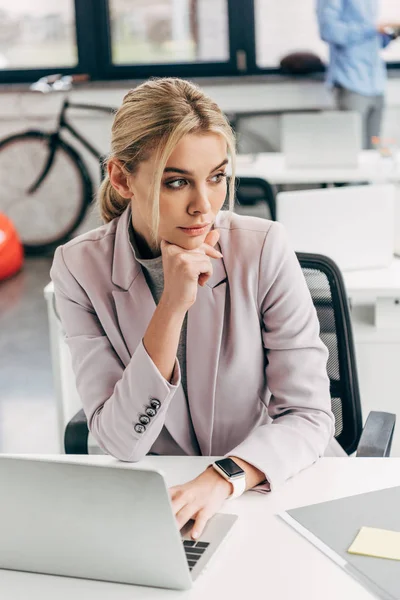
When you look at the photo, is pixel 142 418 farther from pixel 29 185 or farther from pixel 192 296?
pixel 29 185

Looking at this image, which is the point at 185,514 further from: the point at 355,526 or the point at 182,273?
the point at 182,273

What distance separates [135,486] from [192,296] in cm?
48

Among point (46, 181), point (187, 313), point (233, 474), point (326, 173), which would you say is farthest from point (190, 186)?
point (46, 181)

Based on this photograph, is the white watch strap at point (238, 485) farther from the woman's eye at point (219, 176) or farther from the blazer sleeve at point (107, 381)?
the woman's eye at point (219, 176)

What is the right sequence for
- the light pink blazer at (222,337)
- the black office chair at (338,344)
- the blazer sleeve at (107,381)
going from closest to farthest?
the blazer sleeve at (107,381) < the light pink blazer at (222,337) < the black office chair at (338,344)

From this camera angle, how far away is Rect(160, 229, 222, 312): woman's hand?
1.41 metres

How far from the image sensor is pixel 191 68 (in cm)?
587

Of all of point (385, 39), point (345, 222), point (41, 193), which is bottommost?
point (41, 193)

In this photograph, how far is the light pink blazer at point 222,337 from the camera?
4.96 ft

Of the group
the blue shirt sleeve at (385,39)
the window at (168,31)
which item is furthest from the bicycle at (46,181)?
the blue shirt sleeve at (385,39)

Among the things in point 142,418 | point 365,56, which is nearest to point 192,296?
point 142,418

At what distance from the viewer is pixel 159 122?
1.43m

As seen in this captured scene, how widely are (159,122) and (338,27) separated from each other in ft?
12.7

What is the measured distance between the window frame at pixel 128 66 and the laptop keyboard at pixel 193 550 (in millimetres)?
4959
